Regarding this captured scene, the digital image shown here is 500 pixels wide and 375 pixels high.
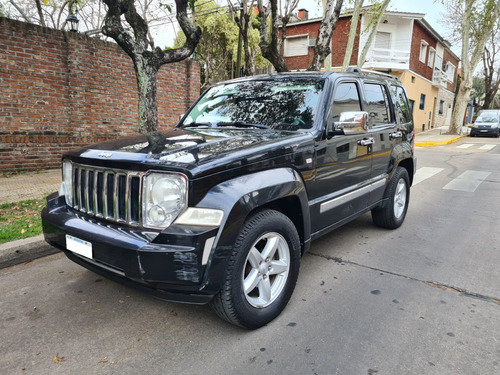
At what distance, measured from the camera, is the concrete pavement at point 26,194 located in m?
3.74

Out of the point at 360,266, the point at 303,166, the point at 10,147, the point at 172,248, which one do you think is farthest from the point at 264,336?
the point at 10,147

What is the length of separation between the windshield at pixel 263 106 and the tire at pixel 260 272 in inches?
41.7

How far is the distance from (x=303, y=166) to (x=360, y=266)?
147cm

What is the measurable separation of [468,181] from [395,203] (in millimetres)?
5106

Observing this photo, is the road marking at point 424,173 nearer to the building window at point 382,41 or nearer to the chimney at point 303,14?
the building window at point 382,41

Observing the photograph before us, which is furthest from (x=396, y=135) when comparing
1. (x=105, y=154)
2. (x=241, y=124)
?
(x=105, y=154)

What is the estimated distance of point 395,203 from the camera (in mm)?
4922

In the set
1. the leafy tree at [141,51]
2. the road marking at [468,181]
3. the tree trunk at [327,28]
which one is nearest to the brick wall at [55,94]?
the leafy tree at [141,51]

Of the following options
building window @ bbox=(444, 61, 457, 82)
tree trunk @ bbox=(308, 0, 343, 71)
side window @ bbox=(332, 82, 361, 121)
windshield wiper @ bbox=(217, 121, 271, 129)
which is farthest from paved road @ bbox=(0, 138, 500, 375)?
building window @ bbox=(444, 61, 457, 82)

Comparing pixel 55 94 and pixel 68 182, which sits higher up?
pixel 55 94

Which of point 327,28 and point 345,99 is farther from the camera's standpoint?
point 327,28

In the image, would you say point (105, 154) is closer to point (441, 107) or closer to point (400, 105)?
point (400, 105)

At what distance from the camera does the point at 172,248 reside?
2133 mm

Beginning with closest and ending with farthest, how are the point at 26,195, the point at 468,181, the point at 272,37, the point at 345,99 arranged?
the point at 345,99 < the point at 26,195 < the point at 468,181 < the point at 272,37
